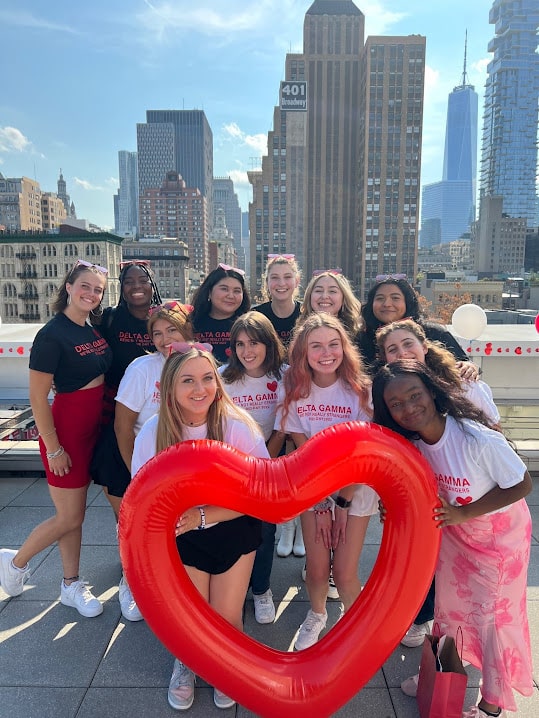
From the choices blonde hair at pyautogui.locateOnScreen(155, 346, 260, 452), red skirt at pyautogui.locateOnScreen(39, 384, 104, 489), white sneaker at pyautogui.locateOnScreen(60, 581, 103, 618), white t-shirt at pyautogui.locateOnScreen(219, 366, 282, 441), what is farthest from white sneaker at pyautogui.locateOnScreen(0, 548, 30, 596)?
white t-shirt at pyautogui.locateOnScreen(219, 366, 282, 441)

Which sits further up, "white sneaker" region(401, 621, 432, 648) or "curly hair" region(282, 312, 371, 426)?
"curly hair" region(282, 312, 371, 426)

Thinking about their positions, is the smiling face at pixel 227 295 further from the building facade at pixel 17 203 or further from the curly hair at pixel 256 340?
the building facade at pixel 17 203

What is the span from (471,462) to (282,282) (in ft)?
6.48

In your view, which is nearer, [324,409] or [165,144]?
[324,409]

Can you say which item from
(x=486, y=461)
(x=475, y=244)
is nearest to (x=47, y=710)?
(x=486, y=461)

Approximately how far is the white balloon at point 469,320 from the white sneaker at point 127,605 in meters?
5.46

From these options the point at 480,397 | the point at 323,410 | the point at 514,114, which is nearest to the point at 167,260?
the point at 323,410

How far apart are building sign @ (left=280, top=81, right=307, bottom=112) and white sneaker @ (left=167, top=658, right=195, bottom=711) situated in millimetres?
92298

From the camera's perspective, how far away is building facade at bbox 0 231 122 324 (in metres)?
64.4

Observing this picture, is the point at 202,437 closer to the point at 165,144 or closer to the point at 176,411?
the point at 176,411

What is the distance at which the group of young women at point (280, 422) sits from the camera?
6.78 ft

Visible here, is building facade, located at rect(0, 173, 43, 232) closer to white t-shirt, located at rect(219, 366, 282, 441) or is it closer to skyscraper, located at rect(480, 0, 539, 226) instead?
white t-shirt, located at rect(219, 366, 282, 441)

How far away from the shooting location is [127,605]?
2.88m

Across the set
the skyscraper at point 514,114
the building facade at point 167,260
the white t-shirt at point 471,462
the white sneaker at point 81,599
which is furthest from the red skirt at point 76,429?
the skyscraper at point 514,114
